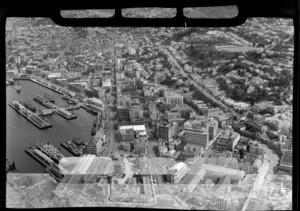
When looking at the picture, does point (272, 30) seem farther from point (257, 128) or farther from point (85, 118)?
point (85, 118)

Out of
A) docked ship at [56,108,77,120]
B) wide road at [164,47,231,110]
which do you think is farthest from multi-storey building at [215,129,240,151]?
docked ship at [56,108,77,120]

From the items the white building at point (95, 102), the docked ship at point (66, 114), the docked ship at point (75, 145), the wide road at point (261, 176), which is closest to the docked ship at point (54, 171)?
the docked ship at point (75, 145)

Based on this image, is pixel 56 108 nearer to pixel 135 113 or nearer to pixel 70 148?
pixel 70 148

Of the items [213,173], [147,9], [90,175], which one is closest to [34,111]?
[90,175]

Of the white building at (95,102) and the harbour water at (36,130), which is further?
the white building at (95,102)

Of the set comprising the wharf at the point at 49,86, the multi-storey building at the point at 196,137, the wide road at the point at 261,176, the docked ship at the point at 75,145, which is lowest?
the wide road at the point at 261,176

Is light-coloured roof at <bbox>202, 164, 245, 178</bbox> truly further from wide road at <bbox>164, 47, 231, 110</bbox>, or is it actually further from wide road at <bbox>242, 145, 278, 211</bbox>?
wide road at <bbox>164, 47, 231, 110</bbox>

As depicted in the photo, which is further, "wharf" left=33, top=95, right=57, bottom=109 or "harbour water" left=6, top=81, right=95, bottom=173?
"wharf" left=33, top=95, right=57, bottom=109

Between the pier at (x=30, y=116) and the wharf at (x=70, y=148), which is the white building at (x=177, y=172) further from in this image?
the pier at (x=30, y=116)
